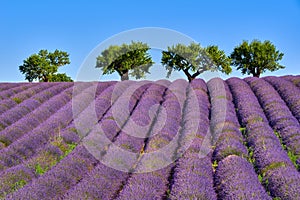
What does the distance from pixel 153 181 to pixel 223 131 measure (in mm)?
4865

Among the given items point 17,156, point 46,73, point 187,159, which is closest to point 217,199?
point 187,159

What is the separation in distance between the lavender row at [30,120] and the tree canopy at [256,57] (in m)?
33.8

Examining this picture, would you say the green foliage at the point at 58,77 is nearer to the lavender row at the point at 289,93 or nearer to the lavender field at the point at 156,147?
the lavender field at the point at 156,147

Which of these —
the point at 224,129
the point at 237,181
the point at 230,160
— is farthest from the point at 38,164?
the point at 224,129

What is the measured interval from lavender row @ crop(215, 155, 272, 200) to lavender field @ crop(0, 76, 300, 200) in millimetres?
24

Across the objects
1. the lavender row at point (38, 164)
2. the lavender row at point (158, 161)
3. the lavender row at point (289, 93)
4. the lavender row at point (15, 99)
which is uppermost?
the lavender row at point (289, 93)

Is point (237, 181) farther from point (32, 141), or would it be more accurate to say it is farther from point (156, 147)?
point (32, 141)

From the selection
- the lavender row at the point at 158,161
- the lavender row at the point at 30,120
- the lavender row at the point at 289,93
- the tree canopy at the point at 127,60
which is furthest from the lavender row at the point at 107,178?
the tree canopy at the point at 127,60

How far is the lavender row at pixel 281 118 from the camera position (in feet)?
39.3

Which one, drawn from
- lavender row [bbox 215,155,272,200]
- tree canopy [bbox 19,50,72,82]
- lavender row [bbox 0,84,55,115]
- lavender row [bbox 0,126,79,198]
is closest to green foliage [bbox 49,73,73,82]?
tree canopy [bbox 19,50,72,82]

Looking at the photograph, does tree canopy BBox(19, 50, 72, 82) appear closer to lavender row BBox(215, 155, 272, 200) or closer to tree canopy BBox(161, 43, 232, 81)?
tree canopy BBox(161, 43, 232, 81)

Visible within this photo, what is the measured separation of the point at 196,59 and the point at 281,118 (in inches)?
1394

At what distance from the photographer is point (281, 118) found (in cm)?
1462

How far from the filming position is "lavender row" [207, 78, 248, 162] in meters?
11.1
